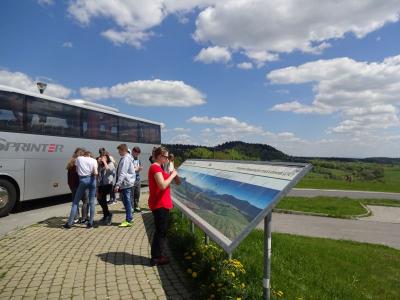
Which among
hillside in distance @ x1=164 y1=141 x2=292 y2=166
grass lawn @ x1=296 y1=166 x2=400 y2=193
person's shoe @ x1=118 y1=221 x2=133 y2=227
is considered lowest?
grass lawn @ x1=296 y1=166 x2=400 y2=193

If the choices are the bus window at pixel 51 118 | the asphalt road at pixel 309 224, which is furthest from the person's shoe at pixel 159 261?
the bus window at pixel 51 118

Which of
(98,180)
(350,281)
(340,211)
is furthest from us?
(340,211)

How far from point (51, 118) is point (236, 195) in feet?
33.0

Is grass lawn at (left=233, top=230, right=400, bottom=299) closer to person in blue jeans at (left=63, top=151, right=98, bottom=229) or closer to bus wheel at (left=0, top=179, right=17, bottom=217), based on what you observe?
person in blue jeans at (left=63, top=151, right=98, bottom=229)

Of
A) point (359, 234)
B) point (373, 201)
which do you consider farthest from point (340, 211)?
point (373, 201)

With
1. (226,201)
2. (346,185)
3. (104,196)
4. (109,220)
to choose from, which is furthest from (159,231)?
(346,185)

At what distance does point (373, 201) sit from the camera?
26.3 metres

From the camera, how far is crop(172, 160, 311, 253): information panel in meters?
4.37

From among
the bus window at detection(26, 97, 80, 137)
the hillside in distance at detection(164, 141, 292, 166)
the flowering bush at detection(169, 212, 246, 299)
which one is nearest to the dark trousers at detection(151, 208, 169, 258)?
the flowering bush at detection(169, 212, 246, 299)

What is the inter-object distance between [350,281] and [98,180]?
6.15m

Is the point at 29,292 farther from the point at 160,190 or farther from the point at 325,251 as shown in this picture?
the point at 325,251

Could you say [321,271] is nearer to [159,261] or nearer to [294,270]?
[294,270]

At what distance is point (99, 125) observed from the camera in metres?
16.7

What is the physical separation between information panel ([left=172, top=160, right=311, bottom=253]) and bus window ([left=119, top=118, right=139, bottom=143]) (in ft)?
37.6
